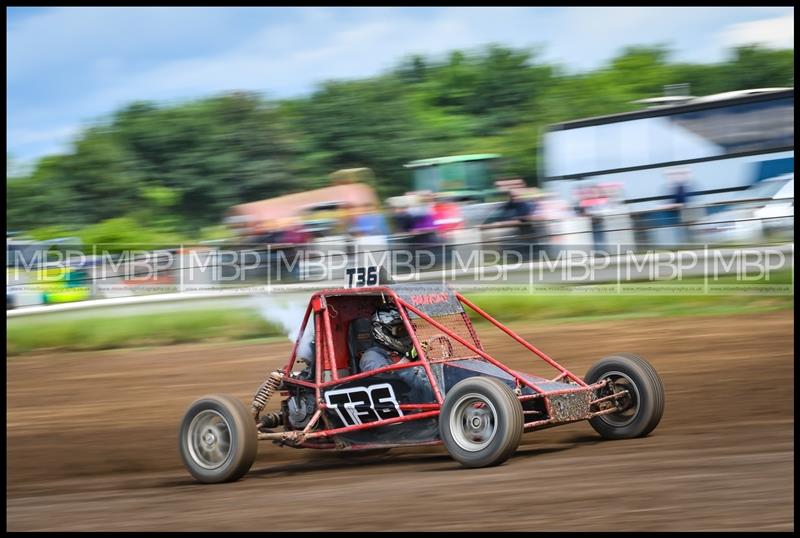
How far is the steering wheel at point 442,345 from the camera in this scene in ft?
21.4

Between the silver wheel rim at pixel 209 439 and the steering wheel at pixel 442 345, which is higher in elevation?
the steering wheel at pixel 442 345

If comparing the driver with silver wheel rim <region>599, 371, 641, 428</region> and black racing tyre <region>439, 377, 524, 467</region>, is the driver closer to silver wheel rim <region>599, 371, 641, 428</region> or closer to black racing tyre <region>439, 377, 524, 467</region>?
black racing tyre <region>439, 377, 524, 467</region>

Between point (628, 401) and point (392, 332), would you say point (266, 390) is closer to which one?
point (392, 332)

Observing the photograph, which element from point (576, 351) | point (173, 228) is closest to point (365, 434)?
point (576, 351)

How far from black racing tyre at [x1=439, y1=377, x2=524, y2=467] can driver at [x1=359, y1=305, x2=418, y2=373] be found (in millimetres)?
700

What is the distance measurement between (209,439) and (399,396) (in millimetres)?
1266

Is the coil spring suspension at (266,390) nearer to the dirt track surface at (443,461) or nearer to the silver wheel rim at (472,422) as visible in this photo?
the dirt track surface at (443,461)

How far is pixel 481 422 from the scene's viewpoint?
5.73 metres

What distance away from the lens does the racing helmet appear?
21.4 ft

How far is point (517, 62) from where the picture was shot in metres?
24.5

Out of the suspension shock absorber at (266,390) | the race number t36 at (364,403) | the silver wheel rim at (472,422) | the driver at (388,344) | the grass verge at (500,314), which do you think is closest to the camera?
the silver wheel rim at (472,422)

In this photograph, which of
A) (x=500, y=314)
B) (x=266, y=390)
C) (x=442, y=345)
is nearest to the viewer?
(x=442, y=345)

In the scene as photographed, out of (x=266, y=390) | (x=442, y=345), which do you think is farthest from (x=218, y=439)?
(x=442, y=345)

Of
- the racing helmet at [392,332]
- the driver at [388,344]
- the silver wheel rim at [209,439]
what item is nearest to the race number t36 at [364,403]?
the driver at [388,344]
